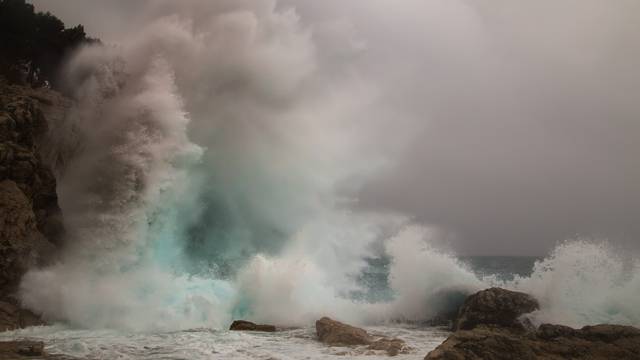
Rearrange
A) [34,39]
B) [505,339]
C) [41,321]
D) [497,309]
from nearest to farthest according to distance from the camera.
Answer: [505,339], [41,321], [497,309], [34,39]

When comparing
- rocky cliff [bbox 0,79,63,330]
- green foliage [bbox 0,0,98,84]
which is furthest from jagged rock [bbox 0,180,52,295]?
green foliage [bbox 0,0,98,84]

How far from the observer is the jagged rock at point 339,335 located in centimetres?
1530

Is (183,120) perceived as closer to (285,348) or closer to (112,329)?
(112,329)

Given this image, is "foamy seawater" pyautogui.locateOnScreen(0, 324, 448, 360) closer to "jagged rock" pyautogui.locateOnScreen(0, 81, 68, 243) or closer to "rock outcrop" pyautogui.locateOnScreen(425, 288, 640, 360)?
"rock outcrop" pyautogui.locateOnScreen(425, 288, 640, 360)

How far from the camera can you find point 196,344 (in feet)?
47.9

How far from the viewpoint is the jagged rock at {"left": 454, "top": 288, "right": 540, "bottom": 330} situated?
18.4 meters

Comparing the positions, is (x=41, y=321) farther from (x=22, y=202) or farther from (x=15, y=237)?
(x=22, y=202)

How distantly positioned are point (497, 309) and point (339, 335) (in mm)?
6551

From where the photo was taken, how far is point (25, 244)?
17.8 metres

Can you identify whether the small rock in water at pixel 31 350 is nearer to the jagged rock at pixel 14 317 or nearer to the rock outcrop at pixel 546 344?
the jagged rock at pixel 14 317

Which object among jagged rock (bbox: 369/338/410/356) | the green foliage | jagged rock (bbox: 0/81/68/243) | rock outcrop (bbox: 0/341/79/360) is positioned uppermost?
the green foliage

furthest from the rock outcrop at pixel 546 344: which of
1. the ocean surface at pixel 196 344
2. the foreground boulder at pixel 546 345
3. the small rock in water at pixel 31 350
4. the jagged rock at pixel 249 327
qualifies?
the small rock in water at pixel 31 350

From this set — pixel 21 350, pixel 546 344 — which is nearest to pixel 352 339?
pixel 546 344

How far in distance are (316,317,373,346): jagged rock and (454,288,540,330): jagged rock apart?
4962 millimetres
